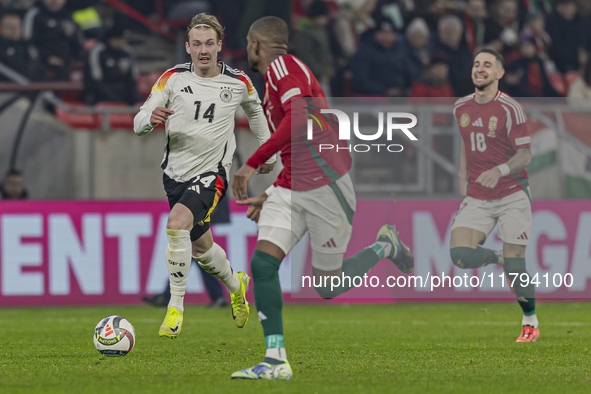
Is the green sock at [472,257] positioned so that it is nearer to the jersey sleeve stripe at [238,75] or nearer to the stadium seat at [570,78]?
the jersey sleeve stripe at [238,75]

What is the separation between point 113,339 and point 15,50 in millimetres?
7861

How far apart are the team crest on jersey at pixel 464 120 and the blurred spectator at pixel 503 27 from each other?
23.9 ft

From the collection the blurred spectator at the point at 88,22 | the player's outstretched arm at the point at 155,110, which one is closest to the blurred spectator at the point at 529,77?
the blurred spectator at the point at 88,22

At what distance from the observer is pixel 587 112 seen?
36.7 feet

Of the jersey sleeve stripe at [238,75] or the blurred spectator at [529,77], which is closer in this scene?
the jersey sleeve stripe at [238,75]

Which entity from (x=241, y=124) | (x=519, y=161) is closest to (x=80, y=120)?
(x=241, y=124)

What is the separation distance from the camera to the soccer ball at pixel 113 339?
590 cm

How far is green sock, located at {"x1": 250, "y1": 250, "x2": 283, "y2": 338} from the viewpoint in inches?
185

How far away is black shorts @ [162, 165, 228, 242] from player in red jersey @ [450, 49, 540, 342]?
196 centimetres

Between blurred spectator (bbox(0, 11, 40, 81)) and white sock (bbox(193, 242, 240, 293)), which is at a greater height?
blurred spectator (bbox(0, 11, 40, 81))

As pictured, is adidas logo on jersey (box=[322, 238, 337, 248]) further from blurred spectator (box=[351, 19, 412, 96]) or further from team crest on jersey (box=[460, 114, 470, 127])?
blurred spectator (box=[351, 19, 412, 96])

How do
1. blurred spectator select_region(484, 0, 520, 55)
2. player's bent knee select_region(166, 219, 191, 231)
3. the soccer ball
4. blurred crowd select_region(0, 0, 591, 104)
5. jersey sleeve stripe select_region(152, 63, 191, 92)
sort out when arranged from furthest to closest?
blurred spectator select_region(484, 0, 520, 55), blurred crowd select_region(0, 0, 591, 104), jersey sleeve stripe select_region(152, 63, 191, 92), player's bent knee select_region(166, 219, 191, 231), the soccer ball

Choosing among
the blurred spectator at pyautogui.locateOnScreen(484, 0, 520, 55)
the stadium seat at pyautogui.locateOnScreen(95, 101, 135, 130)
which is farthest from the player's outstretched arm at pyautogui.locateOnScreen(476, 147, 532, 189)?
the blurred spectator at pyautogui.locateOnScreen(484, 0, 520, 55)

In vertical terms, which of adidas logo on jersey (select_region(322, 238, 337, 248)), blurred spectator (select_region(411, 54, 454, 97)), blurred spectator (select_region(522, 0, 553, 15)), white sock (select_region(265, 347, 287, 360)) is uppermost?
blurred spectator (select_region(522, 0, 553, 15))
